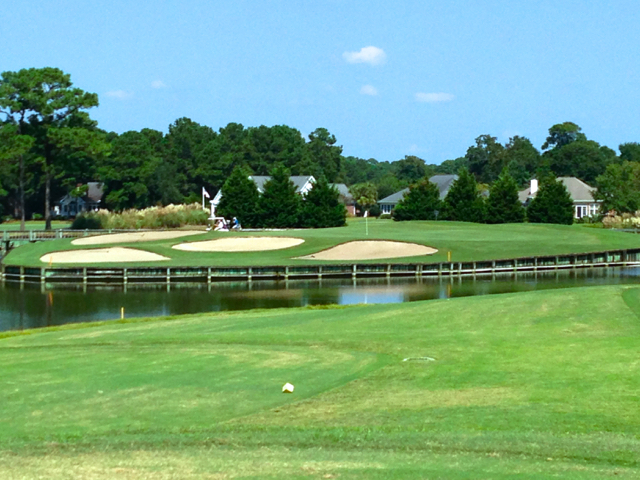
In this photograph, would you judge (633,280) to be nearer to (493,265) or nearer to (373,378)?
(493,265)

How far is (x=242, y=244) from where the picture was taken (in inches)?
2287

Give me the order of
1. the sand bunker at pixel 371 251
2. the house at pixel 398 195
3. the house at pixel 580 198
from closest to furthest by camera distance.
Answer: the sand bunker at pixel 371 251 → the house at pixel 580 198 → the house at pixel 398 195

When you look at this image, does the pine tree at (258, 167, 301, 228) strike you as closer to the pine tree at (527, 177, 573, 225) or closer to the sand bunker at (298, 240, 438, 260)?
the pine tree at (527, 177, 573, 225)

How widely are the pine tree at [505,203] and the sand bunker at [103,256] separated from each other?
120 ft

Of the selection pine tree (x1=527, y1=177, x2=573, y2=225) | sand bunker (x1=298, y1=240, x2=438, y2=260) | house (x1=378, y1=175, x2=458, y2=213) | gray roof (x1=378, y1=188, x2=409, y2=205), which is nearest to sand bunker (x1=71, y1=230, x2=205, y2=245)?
sand bunker (x1=298, y1=240, x2=438, y2=260)

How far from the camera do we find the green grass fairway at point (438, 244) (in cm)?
5191

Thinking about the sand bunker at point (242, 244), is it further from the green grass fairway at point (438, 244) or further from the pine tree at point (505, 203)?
the pine tree at point (505, 203)

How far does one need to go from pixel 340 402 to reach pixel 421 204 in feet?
237

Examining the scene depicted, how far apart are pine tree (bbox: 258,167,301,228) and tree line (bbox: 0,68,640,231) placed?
22.3 feet

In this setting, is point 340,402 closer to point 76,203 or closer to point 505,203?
point 505,203

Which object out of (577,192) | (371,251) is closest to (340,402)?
(371,251)

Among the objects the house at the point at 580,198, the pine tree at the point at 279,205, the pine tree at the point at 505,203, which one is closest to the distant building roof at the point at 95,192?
the pine tree at the point at 279,205

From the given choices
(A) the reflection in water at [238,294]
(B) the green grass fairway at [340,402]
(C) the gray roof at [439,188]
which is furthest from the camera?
(C) the gray roof at [439,188]

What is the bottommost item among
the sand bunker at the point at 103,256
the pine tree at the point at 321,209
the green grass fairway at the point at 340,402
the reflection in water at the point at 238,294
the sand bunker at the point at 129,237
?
the reflection in water at the point at 238,294
